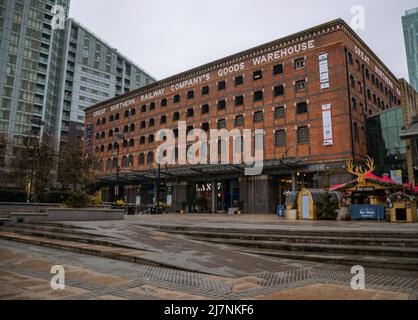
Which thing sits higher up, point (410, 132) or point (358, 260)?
point (410, 132)

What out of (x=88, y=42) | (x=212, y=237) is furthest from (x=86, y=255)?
(x=88, y=42)

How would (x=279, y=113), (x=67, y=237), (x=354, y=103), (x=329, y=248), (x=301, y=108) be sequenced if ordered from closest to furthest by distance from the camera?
1. (x=329, y=248)
2. (x=67, y=237)
3. (x=354, y=103)
4. (x=301, y=108)
5. (x=279, y=113)

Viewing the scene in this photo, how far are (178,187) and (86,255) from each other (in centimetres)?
2971

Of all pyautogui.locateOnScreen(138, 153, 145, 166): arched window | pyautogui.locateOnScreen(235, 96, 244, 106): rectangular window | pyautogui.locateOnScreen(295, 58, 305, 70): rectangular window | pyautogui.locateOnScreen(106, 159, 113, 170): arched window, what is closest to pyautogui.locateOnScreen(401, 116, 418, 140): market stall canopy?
pyautogui.locateOnScreen(295, 58, 305, 70): rectangular window

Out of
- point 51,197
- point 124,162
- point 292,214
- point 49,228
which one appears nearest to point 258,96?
point 292,214

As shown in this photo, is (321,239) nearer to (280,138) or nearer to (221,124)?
(280,138)

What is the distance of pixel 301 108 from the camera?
96.7 feet

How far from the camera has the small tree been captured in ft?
60.4

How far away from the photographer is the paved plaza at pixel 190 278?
450cm

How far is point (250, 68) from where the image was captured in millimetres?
33531

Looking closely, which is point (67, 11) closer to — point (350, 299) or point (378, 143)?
point (378, 143)

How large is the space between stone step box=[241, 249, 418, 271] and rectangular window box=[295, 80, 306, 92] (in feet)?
79.2

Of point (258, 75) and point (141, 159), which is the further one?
point (141, 159)

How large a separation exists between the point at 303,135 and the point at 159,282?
1031 inches
